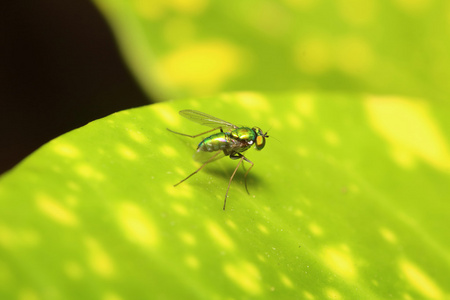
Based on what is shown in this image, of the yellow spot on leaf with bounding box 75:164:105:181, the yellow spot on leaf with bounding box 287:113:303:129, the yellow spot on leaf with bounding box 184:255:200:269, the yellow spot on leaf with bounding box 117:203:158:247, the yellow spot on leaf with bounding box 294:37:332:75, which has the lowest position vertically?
the yellow spot on leaf with bounding box 75:164:105:181

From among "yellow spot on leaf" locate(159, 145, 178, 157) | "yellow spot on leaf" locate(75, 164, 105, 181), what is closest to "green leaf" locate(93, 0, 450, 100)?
"yellow spot on leaf" locate(159, 145, 178, 157)

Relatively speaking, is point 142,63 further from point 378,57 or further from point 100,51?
point 100,51

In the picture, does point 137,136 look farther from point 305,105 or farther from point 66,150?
point 305,105

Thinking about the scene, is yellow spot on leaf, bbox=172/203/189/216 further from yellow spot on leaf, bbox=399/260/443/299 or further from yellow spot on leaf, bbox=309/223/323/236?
yellow spot on leaf, bbox=399/260/443/299

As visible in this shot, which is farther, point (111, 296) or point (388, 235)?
point (388, 235)

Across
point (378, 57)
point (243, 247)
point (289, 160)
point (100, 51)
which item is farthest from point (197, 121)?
point (100, 51)

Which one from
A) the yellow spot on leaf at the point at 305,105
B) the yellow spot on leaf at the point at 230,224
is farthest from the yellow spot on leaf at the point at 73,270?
the yellow spot on leaf at the point at 305,105

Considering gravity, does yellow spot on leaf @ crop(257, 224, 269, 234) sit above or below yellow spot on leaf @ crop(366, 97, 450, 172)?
below

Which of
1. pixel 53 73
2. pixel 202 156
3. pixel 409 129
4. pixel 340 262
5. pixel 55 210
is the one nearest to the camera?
pixel 55 210

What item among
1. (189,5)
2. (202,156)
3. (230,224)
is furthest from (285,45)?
(230,224)
